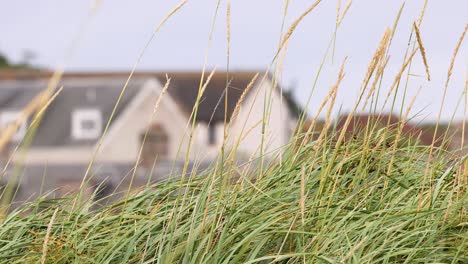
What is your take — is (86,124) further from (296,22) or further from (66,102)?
(296,22)

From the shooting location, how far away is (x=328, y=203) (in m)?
3.22

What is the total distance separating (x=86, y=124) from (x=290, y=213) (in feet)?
186

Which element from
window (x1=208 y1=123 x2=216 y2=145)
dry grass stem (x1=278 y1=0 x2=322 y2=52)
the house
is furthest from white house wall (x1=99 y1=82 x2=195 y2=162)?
dry grass stem (x1=278 y1=0 x2=322 y2=52)

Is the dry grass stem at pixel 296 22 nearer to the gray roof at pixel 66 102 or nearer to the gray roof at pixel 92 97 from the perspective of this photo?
the gray roof at pixel 92 97

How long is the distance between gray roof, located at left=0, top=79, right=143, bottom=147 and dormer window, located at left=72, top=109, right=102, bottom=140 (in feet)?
0.95

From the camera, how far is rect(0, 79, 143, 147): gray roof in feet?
191

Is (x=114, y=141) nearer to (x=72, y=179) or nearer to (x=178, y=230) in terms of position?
(x=72, y=179)

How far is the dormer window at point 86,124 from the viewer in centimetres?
5825

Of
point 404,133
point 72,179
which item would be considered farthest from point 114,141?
point 404,133

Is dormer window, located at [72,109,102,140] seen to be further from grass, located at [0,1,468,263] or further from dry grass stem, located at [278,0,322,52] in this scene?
dry grass stem, located at [278,0,322,52]

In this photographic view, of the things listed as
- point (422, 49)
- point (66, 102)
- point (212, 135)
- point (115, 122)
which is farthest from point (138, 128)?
point (422, 49)

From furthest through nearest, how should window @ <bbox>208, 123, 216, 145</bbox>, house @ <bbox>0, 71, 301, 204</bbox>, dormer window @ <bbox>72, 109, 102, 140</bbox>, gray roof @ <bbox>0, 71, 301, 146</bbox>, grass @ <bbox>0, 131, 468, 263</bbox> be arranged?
dormer window @ <bbox>72, 109, 102, 140</bbox> < gray roof @ <bbox>0, 71, 301, 146</bbox> < window @ <bbox>208, 123, 216, 145</bbox> < house @ <bbox>0, 71, 301, 204</bbox> < grass @ <bbox>0, 131, 468, 263</bbox>

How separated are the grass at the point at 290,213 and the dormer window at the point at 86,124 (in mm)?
54740

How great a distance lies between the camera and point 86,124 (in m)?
59.2
